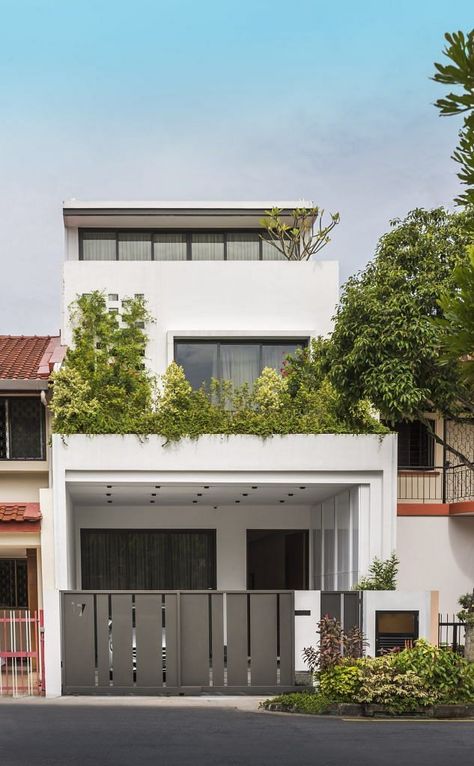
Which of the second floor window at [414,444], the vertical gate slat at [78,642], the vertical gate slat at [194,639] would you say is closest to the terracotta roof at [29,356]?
the vertical gate slat at [78,642]

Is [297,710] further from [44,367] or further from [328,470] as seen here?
[44,367]

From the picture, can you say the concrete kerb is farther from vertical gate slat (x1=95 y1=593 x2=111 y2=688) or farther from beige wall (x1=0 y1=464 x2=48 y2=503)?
beige wall (x1=0 y1=464 x2=48 y2=503)

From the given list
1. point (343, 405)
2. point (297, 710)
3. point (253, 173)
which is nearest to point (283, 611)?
point (297, 710)

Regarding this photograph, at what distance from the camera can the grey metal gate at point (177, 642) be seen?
17.4 metres

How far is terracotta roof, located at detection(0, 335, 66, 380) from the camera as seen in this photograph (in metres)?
21.4

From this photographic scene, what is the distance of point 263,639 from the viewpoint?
58.0 ft

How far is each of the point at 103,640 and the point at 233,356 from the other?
27.3 ft

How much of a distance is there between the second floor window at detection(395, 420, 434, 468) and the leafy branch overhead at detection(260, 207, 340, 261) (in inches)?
210

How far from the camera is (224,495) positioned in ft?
70.4

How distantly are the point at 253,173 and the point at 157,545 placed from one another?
10696mm

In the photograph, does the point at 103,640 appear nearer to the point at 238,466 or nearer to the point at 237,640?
the point at 237,640

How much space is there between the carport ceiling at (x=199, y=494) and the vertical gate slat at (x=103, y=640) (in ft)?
8.50

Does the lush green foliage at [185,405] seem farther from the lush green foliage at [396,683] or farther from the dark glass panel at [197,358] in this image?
the lush green foliage at [396,683]

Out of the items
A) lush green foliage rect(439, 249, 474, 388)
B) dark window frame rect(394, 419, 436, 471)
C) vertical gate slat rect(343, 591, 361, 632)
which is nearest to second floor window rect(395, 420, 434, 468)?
dark window frame rect(394, 419, 436, 471)
